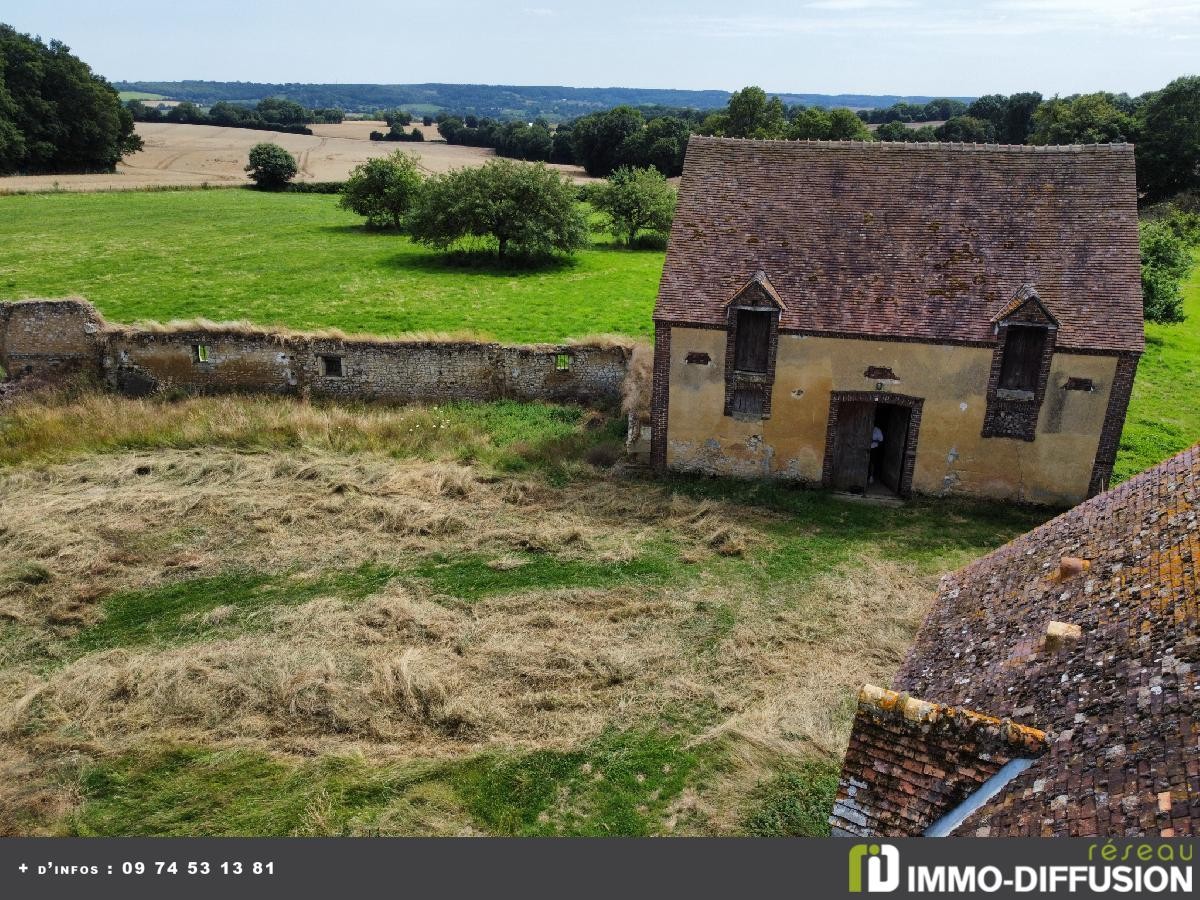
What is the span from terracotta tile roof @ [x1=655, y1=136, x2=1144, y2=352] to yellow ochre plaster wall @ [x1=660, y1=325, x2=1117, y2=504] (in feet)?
1.91

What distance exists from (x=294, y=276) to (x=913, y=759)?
42752 millimetres

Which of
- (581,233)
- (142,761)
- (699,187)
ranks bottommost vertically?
(142,761)

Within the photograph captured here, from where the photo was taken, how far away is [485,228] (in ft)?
158

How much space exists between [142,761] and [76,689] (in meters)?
2.20

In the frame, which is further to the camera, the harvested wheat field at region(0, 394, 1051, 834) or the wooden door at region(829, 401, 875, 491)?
the wooden door at region(829, 401, 875, 491)

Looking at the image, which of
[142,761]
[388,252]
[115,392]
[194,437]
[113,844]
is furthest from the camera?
[388,252]

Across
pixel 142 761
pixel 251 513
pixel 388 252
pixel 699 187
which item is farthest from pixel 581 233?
pixel 142 761

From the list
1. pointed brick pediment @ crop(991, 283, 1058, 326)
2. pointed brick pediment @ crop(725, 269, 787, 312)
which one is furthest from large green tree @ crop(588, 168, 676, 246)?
pointed brick pediment @ crop(991, 283, 1058, 326)

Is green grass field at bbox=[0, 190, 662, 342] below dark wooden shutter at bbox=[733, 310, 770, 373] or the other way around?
below

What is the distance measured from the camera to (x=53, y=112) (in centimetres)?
8044

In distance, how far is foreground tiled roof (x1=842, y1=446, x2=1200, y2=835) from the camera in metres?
6.64

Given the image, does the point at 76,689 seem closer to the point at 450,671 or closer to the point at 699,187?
the point at 450,671

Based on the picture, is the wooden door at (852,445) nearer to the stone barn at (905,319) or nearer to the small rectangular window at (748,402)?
the stone barn at (905,319)

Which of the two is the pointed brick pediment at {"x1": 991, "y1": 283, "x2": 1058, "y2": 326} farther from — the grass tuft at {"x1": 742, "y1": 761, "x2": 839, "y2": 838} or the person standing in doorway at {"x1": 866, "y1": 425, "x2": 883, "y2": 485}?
the grass tuft at {"x1": 742, "y1": 761, "x2": 839, "y2": 838}
